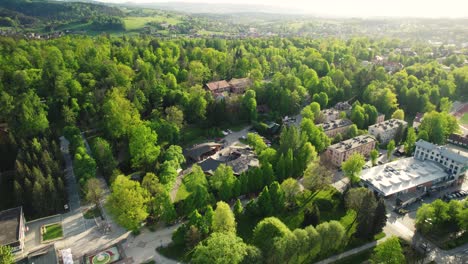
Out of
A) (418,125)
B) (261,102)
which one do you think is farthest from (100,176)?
(418,125)

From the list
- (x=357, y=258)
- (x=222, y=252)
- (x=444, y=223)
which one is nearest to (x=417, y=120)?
(x=444, y=223)

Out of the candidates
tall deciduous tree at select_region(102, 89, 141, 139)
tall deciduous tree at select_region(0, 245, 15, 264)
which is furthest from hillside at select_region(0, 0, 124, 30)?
tall deciduous tree at select_region(0, 245, 15, 264)

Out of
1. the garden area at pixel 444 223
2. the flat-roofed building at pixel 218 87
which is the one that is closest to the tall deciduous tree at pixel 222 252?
the garden area at pixel 444 223

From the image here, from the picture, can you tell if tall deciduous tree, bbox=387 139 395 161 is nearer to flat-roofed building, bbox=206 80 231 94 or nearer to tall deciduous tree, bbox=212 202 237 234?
tall deciduous tree, bbox=212 202 237 234

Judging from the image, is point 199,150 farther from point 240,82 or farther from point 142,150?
point 240,82

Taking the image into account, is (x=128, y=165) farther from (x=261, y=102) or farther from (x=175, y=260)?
(x=261, y=102)

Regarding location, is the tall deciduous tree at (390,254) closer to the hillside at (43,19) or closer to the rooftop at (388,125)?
the rooftop at (388,125)
